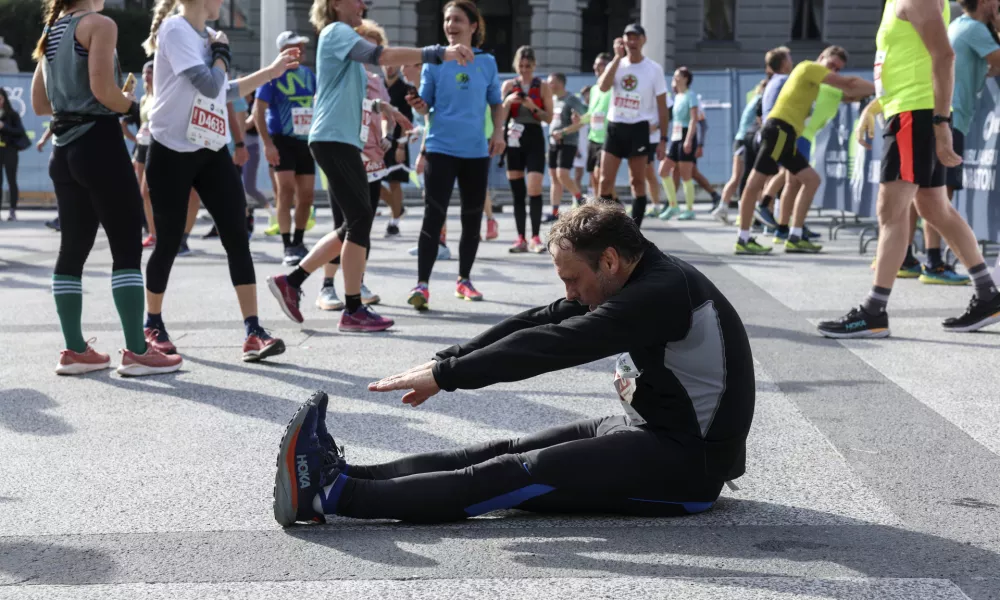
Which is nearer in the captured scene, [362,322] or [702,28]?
[362,322]

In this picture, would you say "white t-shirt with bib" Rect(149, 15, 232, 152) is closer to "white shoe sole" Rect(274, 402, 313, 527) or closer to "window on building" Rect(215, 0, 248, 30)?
"white shoe sole" Rect(274, 402, 313, 527)

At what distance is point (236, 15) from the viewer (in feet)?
106

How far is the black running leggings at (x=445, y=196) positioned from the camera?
309 inches

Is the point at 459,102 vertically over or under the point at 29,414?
over

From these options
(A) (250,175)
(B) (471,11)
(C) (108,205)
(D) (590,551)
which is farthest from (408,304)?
(A) (250,175)

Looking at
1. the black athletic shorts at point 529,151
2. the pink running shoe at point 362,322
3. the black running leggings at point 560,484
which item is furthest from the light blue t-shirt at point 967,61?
the black running leggings at point 560,484

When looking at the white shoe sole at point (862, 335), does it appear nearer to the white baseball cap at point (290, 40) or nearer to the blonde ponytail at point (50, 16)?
the white baseball cap at point (290, 40)

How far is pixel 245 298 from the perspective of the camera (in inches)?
243

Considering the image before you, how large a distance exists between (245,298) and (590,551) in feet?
11.1

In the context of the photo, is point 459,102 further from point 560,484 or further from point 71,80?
point 560,484

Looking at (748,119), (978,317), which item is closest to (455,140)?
(978,317)

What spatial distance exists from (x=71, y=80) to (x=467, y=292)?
10.9ft

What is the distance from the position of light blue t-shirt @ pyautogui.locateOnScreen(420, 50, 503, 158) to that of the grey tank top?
263 centimetres

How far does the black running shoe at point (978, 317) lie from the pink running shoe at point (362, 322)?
3175 mm
